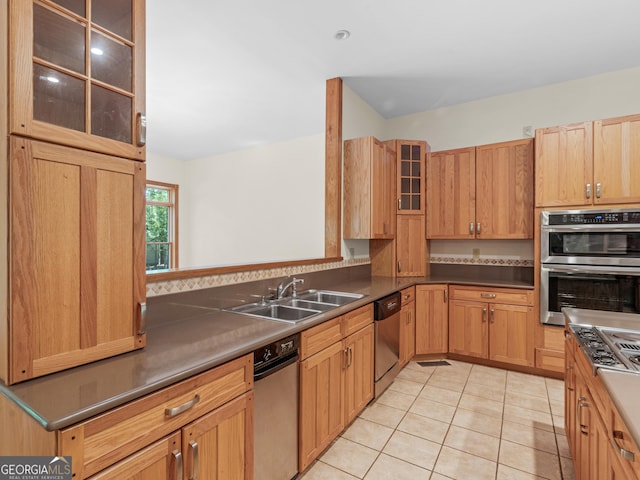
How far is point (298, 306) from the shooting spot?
2.41m

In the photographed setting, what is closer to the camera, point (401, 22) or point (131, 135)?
point (131, 135)

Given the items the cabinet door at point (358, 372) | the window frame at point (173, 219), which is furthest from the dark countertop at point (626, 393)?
the window frame at point (173, 219)

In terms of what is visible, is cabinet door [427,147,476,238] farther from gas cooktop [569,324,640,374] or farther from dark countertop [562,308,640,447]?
dark countertop [562,308,640,447]

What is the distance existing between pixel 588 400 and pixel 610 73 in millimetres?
3429

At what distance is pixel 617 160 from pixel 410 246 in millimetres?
1919

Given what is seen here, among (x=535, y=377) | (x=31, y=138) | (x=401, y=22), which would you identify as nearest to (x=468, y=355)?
(x=535, y=377)

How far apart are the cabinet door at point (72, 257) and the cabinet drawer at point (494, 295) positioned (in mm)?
2992

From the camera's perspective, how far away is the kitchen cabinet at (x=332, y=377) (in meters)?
1.73

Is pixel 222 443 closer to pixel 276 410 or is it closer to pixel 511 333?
pixel 276 410

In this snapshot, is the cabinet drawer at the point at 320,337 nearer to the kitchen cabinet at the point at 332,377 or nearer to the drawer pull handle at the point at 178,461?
the kitchen cabinet at the point at 332,377

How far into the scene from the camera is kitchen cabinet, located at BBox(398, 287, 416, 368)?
3.06 m

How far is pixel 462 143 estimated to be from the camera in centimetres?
386

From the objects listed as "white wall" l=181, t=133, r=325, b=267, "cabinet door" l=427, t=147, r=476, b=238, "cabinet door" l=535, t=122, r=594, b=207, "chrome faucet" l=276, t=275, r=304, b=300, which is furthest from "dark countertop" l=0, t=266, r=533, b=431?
"white wall" l=181, t=133, r=325, b=267

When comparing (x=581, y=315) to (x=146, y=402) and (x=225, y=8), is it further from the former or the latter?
(x=225, y=8)
